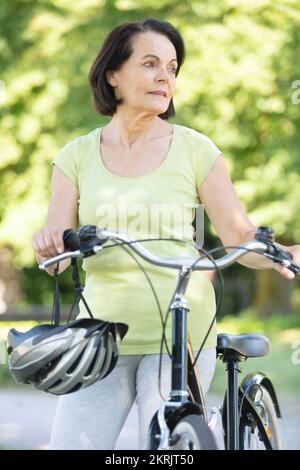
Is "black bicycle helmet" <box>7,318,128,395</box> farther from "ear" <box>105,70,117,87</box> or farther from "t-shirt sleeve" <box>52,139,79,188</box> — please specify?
"ear" <box>105,70,117,87</box>

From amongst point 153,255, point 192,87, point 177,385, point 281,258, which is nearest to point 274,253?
point 281,258

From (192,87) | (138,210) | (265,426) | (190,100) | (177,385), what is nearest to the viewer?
(177,385)

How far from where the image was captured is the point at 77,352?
284 centimetres

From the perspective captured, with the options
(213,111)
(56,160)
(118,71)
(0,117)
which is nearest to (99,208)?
(56,160)

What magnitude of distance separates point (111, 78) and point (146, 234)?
23.4 inches

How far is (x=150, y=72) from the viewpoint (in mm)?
3396

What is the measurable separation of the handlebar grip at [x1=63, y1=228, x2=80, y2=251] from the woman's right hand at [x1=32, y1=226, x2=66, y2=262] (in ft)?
0.04

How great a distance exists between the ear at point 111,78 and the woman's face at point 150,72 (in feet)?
0.26

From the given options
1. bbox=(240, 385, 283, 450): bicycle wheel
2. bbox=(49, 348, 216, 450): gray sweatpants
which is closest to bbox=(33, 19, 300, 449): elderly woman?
bbox=(49, 348, 216, 450): gray sweatpants

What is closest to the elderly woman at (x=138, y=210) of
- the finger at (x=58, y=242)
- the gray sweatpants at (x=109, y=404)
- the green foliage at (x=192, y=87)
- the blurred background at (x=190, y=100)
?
the gray sweatpants at (x=109, y=404)

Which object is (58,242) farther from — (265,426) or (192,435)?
(265,426)

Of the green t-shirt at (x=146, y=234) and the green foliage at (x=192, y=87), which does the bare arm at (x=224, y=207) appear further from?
the green foliage at (x=192, y=87)

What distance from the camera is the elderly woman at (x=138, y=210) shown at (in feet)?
10.6

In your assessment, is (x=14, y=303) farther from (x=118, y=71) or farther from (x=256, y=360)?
(x=118, y=71)
